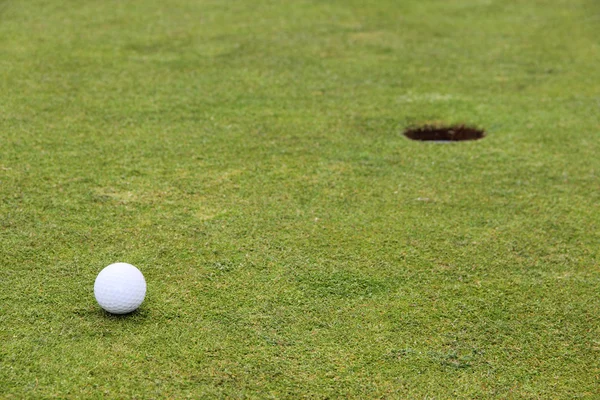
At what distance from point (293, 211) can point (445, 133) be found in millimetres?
2337

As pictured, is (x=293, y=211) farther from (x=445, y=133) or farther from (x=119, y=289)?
(x=445, y=133)

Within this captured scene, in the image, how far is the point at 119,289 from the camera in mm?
3965

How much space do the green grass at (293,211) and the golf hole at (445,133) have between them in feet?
0.39

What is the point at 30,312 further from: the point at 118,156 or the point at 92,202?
the point at 118,156

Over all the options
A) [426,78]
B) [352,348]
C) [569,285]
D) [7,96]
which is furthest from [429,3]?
[352,348]

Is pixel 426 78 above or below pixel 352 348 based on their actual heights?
above

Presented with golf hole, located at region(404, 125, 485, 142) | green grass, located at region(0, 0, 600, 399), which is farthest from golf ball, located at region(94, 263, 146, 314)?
golf hole, located at region(404, 125, 485, 142)

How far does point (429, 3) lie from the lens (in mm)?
11297

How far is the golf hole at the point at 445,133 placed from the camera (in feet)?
22.9

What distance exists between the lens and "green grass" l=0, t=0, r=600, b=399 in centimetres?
382

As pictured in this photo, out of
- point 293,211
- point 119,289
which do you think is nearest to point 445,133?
point 293,211

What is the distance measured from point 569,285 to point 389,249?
1.19m

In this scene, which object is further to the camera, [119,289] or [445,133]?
[445,133]

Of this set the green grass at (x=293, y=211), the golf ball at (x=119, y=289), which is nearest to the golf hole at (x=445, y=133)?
the green grass at (x=293, y=211)
